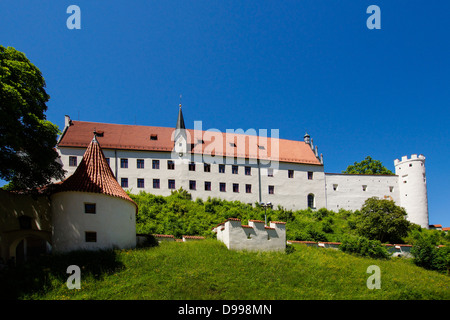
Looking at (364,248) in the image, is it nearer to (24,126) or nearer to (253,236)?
(253,236)

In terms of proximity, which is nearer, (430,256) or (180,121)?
(430,256)

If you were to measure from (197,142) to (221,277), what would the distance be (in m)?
30.2

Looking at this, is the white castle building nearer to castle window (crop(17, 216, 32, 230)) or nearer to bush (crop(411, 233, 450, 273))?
castle window (crop(17, 216, 32, 230))

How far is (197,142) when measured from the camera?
4562 centimetres

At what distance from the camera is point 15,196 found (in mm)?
21203

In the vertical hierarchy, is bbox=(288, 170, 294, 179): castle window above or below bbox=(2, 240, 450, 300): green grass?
above

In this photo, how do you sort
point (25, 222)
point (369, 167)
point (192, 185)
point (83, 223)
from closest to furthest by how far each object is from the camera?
point (83, 223), point (25, 222), point (192, 185), point (369, 167)

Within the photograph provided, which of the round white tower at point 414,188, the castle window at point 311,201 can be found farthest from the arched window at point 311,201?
the round white tower at point 414,188

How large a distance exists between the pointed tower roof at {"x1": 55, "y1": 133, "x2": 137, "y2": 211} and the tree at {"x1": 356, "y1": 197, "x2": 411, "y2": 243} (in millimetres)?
22392

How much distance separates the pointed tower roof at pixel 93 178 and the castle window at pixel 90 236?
223cm

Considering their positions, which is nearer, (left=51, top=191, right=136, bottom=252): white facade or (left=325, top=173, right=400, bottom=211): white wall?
(left=51, top=191, right=136, bottom=252): white facade

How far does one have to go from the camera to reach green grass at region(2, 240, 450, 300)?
15.0m

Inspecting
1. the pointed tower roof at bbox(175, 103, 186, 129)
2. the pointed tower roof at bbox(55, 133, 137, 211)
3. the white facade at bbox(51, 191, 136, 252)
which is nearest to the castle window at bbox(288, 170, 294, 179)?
the pointed tower roof at bbox(175, 103, 186, 129)

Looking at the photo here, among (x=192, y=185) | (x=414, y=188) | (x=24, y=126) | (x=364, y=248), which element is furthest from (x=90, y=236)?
(x=414, y=188)
